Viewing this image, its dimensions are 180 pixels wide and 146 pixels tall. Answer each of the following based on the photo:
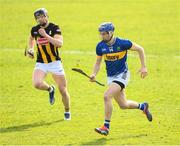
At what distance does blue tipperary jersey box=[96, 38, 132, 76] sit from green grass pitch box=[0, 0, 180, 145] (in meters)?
1.35

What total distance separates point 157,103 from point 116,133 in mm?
3219

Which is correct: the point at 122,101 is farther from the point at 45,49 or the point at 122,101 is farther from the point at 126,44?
the point at 45,49

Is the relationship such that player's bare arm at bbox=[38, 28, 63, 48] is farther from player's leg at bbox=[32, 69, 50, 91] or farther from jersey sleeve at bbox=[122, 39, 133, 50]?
jersey sleeve at bbox=[122, 39, 133, 50]

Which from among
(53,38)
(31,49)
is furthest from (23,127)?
(53,38)

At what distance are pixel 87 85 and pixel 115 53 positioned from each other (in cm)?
574

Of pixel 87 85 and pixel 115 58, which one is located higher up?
pixel 115 58

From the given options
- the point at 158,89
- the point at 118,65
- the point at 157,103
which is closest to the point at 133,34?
the point at 158,89

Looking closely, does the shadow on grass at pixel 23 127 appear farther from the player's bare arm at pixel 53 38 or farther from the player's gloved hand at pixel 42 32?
the player's gloved hand at pixel 42 32

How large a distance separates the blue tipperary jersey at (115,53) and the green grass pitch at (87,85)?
1354 millimetres

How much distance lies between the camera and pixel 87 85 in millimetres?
19500

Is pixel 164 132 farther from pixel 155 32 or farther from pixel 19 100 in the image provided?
pixel 155 32

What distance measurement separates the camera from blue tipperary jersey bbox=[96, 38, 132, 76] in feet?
45.4

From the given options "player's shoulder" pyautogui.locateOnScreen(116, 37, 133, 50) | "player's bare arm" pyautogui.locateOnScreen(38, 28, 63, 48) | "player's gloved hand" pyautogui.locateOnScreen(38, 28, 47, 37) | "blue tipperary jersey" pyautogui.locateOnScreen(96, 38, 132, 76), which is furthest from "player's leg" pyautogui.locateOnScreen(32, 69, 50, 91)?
"player's shoulder" pyautogui.locateOnScreen(116, 37, 133, 50)

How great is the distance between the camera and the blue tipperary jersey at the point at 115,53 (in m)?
13.8
